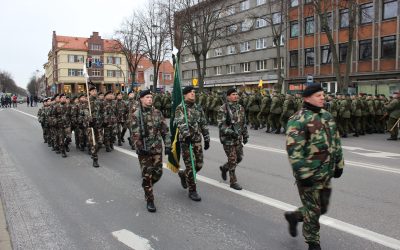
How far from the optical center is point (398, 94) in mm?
15695

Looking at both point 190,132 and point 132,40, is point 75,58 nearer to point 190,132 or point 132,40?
point 132,40

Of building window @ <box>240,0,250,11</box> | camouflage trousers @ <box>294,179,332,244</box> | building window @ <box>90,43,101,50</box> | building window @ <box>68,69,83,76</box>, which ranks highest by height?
building window @ <box>90,43,101,50</box>

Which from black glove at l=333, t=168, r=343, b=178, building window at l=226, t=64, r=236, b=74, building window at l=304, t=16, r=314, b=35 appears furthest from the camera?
building window at l=226, t=64, r=236, b=74

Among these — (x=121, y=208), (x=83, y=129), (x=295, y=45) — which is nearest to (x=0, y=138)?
(x=83, y=129)

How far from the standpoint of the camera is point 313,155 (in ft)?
14.4

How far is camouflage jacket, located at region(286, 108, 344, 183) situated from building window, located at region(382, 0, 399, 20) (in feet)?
116

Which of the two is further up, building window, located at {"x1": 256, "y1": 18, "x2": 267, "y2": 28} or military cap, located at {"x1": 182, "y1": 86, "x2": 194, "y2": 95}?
building window, located at {"x1": 256, "y1": 18, "x2": 267, "y2": 28}

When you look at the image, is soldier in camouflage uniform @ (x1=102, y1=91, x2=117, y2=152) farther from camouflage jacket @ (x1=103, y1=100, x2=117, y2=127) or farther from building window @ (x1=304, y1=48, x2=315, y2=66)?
building window @ (x1=304, y1=48, x2=315, y2=66)

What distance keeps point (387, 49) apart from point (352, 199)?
32.9 m

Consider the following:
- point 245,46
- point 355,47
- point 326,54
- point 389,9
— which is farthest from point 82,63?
point 389,9

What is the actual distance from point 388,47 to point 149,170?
113 feet

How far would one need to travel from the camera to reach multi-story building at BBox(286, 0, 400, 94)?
34656 mm

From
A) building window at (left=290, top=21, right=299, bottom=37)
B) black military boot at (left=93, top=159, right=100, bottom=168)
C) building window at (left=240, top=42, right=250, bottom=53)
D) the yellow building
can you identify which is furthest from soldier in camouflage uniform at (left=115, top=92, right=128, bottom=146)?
the yellow building

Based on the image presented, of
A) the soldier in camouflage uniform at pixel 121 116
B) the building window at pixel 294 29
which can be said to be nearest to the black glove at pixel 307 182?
the soldier in camouflage uniform at pixel 121 116
